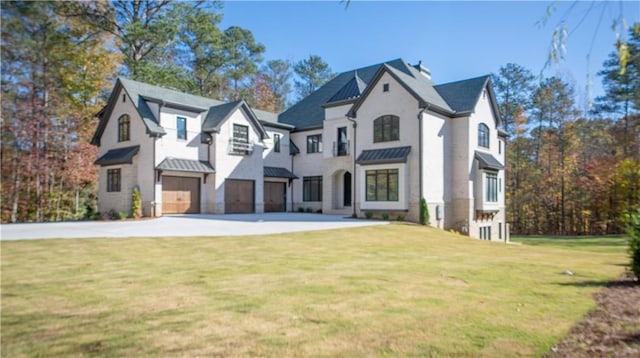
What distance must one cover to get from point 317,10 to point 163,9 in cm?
3238

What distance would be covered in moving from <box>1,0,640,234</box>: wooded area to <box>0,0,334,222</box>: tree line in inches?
3.3

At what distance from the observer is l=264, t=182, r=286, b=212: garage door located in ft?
98.3

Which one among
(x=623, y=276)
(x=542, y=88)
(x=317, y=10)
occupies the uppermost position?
(x=542, y=88)

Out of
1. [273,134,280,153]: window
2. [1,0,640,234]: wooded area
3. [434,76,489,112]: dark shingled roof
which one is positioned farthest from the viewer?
[273,134,280,153]: window

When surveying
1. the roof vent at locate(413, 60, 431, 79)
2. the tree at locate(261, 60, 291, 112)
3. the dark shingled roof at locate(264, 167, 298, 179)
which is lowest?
the dark shingled roof at locate(264, 167, 298, 179)

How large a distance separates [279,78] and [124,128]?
97.0ft

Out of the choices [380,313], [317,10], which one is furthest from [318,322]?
[317,10]

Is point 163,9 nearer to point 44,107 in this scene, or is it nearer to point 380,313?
point 44,107

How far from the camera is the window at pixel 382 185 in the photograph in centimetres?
2301

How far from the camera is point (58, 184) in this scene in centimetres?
3105

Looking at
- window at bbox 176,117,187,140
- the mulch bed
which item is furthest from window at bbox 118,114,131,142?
the mulch bed

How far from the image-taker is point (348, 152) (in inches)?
1044

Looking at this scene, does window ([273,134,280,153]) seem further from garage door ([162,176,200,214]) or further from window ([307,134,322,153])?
garage door ([162,176,200,214])

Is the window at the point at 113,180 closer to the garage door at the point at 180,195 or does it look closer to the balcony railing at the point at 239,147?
the garage door at the point at 180,195
